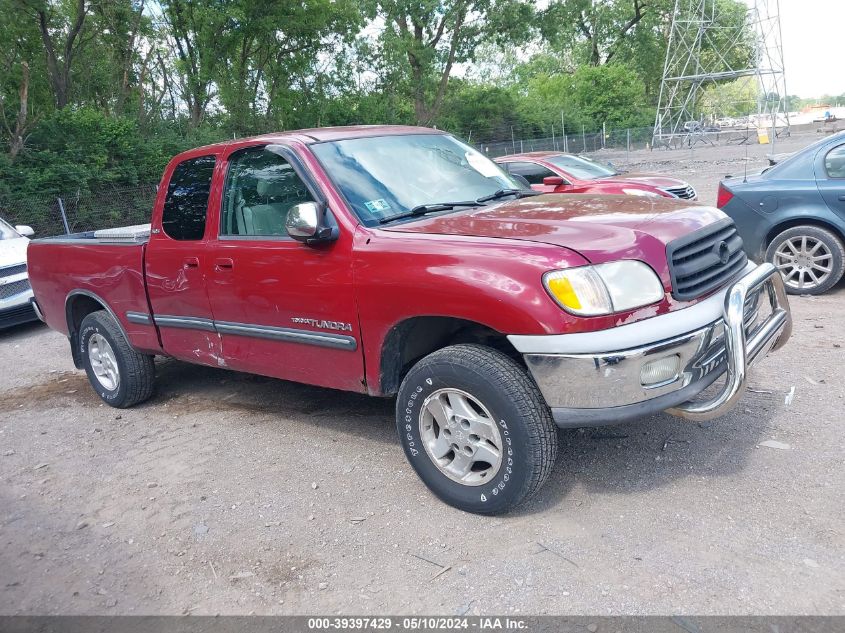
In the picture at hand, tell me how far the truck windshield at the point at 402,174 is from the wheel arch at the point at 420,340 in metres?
0.63

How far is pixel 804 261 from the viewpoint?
6.96m

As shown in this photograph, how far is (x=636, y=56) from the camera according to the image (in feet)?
182

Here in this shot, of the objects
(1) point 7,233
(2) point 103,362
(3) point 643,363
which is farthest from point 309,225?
(1) point 7,233

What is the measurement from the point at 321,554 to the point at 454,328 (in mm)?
1298

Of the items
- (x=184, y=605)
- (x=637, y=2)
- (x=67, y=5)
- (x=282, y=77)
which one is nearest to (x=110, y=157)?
(x=67, y=5)

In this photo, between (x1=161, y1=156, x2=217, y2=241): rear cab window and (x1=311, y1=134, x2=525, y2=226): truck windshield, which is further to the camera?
(x1=161, y1=156, x2=217, y2=241): rear cab window

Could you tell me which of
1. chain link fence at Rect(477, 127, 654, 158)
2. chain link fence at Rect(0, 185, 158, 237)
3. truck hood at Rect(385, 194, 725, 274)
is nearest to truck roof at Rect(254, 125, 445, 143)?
truck hood at Rect(385, 194, 725, 274)

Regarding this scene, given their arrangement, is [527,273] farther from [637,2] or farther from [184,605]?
[637,2]

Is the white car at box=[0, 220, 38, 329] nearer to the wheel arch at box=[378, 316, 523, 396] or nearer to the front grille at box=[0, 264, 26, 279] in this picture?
the front grille at box=[0, 264, 26, 279]

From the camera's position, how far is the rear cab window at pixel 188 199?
4.82 metres

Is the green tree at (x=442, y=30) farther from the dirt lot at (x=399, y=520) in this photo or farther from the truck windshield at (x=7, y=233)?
the dirt lot at (x=399, y=520)

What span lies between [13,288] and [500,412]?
807 cm

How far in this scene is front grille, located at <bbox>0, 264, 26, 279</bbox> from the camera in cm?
913

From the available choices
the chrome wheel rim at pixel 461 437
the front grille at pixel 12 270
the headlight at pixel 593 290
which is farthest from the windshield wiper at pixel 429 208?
the front grille at pixel 12 270
